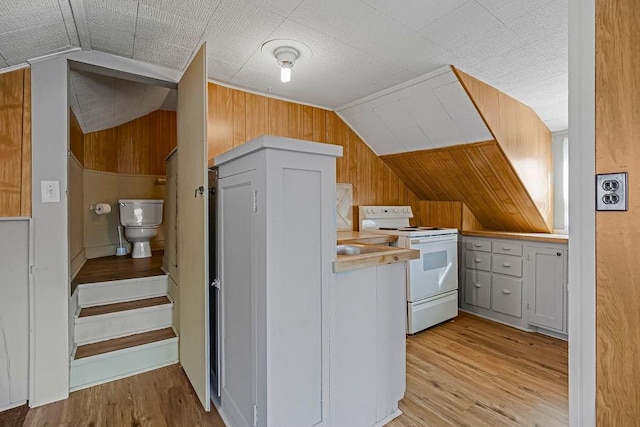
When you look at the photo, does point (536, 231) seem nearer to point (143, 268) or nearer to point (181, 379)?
point (181, 379)

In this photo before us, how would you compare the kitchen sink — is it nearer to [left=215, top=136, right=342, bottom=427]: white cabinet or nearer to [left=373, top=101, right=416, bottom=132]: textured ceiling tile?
[left=215, top=136, right=342, bottom=427]: white cabinet

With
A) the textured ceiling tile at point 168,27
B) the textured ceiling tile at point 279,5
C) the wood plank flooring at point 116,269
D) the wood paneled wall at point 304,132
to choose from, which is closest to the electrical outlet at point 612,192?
the textured ceiling tile at point 279,5

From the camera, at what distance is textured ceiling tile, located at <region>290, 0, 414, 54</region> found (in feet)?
5.51

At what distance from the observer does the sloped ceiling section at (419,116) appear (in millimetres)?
2594

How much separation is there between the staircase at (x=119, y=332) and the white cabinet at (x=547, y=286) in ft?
10.3

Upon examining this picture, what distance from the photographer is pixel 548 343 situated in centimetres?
277

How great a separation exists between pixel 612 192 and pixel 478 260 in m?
2.80

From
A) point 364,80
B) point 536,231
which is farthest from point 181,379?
point 536,231

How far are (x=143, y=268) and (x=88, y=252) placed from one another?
108cm

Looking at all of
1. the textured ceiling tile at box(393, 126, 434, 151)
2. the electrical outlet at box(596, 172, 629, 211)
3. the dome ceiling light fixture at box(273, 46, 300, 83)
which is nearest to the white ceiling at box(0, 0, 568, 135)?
the dome ceiling light fixture at box(273, 46, 300, 83)

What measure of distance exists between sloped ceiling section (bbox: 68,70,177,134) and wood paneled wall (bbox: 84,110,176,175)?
0.49 feet

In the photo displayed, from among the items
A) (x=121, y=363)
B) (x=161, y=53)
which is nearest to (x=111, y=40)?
(x=161, y=53)

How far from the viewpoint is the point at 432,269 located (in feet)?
10.3

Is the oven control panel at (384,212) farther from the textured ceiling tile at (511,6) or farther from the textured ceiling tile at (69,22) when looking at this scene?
the textured ceiling tile at (69,22)
